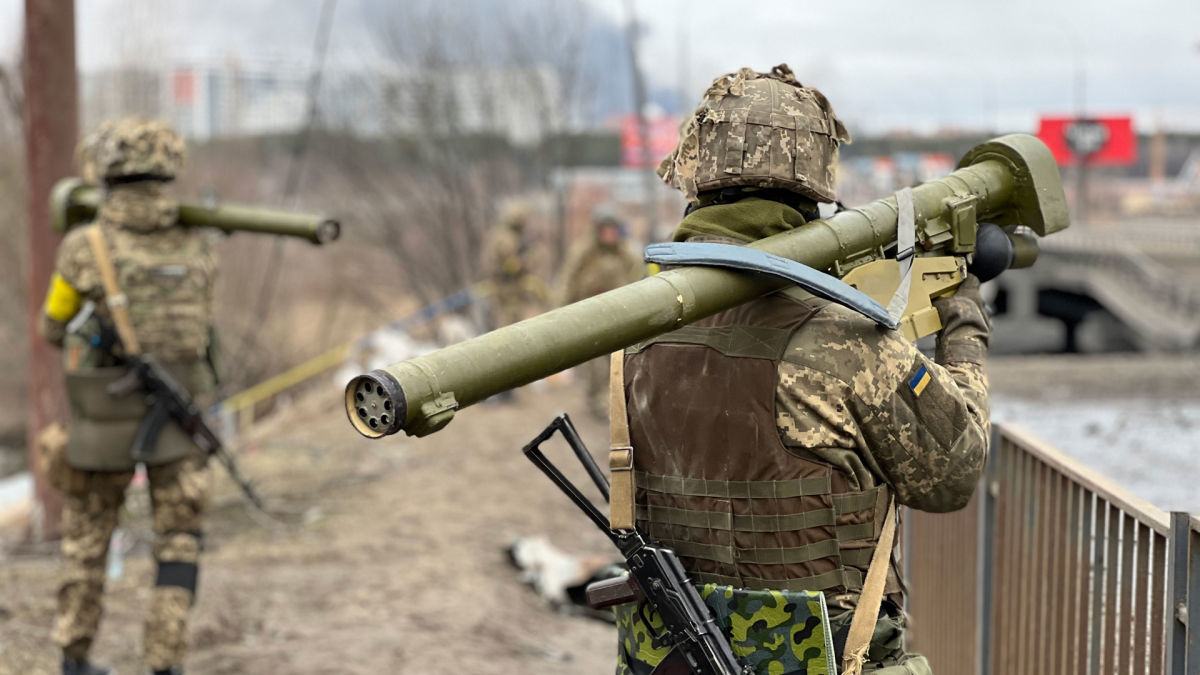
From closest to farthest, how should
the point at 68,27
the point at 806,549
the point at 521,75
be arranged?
the point at 806,549 → the point at 68,27 → the point at 521,75

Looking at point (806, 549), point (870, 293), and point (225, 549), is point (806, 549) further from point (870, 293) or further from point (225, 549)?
point (225, 549)

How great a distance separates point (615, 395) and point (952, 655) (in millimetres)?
2229

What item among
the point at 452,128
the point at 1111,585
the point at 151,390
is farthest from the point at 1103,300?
the point at 1111,585

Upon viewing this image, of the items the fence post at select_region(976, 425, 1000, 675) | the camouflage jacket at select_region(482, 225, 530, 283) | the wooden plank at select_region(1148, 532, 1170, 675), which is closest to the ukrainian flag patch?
the wooden plank at select_region(1148, 532, 1170, 675)

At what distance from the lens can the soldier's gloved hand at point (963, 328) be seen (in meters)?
2.62

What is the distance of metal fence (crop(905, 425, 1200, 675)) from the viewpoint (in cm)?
265

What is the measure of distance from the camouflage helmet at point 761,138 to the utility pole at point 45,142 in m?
5.33

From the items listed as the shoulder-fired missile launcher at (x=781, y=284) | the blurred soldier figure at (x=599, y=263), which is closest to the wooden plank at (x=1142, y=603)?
the shoulder-fired missile launcher at (x=781, y=284)

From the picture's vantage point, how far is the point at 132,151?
499cm

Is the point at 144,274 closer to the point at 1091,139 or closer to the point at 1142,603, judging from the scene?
the point at 1142,603

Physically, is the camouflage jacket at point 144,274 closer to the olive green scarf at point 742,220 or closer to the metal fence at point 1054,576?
the metal fence at point 1054,576

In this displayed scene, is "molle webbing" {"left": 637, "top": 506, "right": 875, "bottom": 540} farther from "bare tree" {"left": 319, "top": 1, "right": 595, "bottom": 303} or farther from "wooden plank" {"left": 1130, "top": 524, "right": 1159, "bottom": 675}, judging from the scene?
"bare tree" {"left": 319, "top": 1, "right": 595, "bottom": 303}

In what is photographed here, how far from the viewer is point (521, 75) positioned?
26812 millimetres

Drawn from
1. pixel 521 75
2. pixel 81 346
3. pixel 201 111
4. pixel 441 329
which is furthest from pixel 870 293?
pixel 521 75
